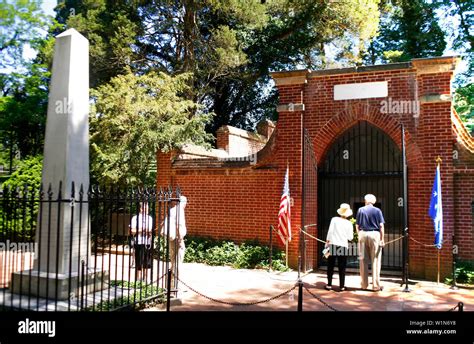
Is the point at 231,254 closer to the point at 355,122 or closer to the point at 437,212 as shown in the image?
the point at 355,122

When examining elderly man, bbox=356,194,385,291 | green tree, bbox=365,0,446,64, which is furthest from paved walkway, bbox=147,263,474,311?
green tree, bbox=365,0,446,64

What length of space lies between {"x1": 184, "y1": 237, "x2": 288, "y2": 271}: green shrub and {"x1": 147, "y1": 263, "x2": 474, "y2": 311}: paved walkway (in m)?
0.38

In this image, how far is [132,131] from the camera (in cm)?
1252

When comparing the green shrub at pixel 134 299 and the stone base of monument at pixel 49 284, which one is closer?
the green shrub at pixel 134 299

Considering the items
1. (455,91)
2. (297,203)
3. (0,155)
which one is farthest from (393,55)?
(0,155)

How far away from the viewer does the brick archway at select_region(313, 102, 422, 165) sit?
391 inches

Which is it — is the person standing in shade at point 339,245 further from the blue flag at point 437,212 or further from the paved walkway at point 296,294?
the blue flag at point 437,212

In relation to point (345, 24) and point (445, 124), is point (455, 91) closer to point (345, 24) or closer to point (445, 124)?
point (345, 24)

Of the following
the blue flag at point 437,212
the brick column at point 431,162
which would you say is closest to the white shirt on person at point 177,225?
the blue flag at point 437,212

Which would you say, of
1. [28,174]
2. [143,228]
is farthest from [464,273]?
[28,174]

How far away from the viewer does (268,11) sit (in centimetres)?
2072

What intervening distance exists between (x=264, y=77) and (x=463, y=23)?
34.4 ft

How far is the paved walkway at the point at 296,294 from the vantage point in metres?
7.13

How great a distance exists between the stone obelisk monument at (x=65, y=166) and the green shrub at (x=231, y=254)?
182 inches
